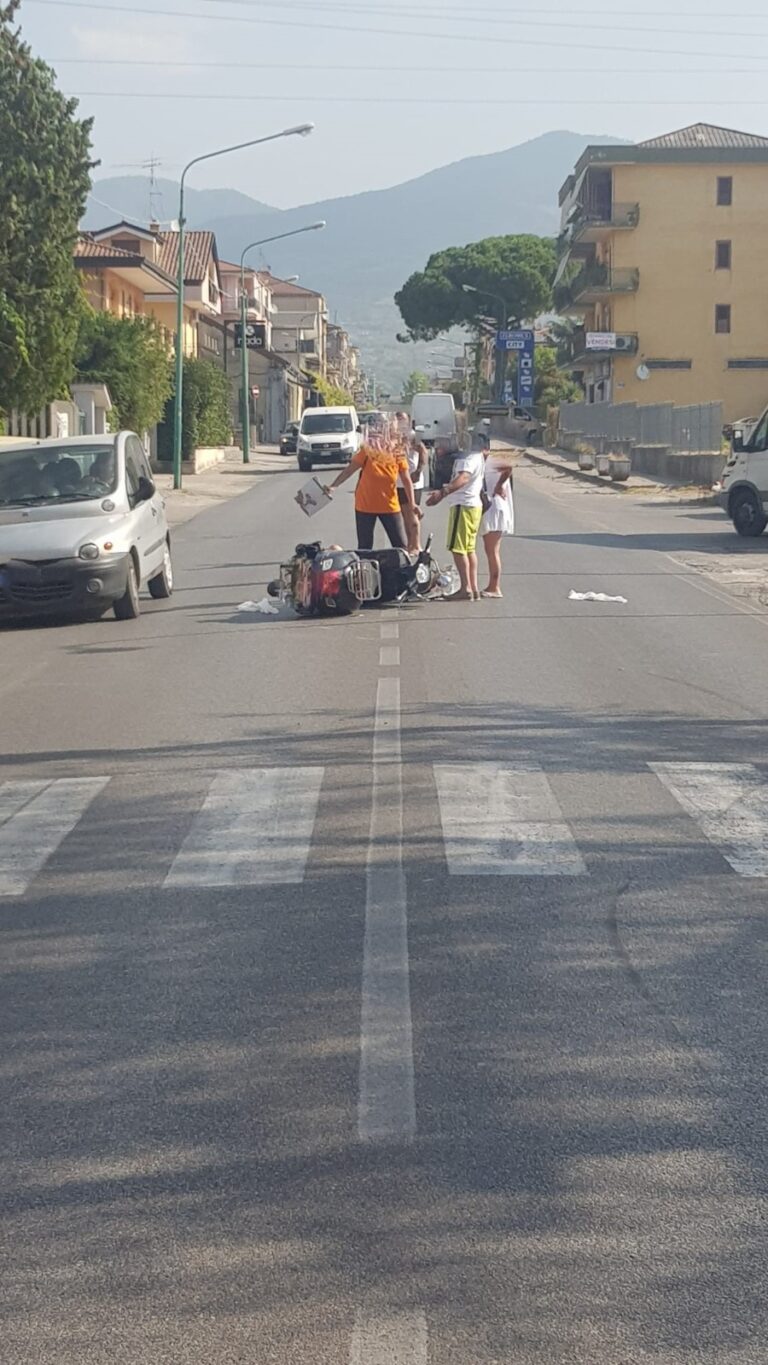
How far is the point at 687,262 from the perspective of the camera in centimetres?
7338

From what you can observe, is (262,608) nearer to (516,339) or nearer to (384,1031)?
(384,1031)

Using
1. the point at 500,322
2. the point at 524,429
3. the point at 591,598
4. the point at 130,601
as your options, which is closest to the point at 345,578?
the point at 130,601

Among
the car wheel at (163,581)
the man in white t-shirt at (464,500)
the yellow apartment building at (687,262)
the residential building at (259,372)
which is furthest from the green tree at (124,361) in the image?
the residential building at (259,372)

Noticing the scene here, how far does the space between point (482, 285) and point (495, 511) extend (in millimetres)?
96461

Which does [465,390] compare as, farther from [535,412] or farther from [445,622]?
[445,622]

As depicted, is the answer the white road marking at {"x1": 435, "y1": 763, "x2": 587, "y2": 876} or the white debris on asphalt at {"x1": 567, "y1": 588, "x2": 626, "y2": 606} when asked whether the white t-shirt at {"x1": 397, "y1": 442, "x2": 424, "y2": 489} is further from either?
the white road marking at {"x1": 435, "y1": 763, "x2": 587, "y2": 876}

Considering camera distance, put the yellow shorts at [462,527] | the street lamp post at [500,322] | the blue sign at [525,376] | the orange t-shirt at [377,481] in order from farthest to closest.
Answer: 1. the street lamp post at [500,322]
2. the blue sign at [525,376]
3. the orange t-shirt at [377,481]
4. the yellow shorts at [462,527]

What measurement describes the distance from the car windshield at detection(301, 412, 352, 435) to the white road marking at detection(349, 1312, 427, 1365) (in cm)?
5091

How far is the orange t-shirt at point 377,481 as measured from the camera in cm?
1611

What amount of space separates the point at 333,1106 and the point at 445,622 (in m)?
10.6

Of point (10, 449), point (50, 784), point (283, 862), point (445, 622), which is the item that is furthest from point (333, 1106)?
point (10, 449)

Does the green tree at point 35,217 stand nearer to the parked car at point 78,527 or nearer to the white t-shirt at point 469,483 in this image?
the parked car at point 78,527

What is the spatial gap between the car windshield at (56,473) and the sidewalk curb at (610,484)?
19677mm

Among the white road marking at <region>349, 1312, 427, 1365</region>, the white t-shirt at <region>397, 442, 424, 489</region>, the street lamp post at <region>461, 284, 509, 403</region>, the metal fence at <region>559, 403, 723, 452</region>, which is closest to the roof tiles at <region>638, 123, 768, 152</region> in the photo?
the metal fence at <region>559, 403, 723, 452</region>
